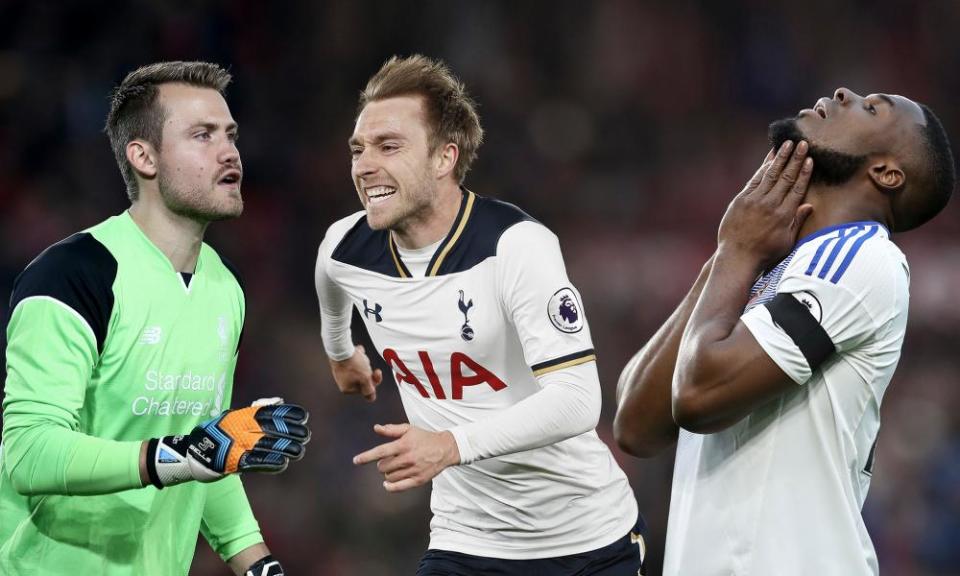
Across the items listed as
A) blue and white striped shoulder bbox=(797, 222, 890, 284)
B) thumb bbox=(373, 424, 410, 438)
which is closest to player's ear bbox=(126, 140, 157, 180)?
thumb bbox=(373, 424, 410, 438)

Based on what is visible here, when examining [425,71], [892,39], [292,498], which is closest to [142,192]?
[425,71]

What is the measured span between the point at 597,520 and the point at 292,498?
484 cm

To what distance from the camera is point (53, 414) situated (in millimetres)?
3129

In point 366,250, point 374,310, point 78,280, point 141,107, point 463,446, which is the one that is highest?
point 141,107

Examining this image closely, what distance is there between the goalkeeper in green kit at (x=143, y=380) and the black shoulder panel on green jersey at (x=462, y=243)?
568 millimetres

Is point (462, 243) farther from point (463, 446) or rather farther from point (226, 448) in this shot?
point (226, 448)

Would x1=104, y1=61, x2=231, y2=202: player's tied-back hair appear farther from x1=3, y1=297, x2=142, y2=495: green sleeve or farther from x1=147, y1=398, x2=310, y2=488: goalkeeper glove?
x1=147, y1=398, x2=310, y2=488: goalkeeper glove

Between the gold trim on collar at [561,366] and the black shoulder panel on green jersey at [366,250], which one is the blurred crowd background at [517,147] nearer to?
the black shoulder panel on green jersey at [366,250]

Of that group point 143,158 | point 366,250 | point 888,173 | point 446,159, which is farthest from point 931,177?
point 143,158

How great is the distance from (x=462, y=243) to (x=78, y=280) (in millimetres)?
1350

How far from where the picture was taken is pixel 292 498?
8414 millimetres

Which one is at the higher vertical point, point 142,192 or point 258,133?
point 258,133

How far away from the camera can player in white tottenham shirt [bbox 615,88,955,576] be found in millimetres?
2830

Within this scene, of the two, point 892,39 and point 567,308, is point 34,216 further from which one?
point 892,39
